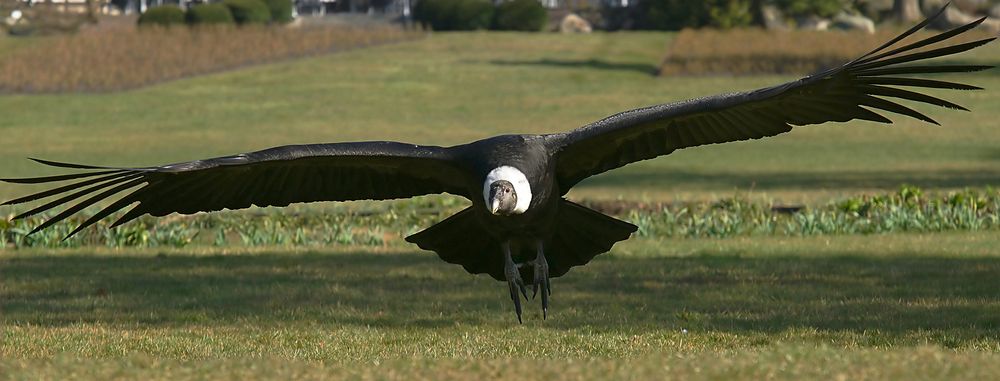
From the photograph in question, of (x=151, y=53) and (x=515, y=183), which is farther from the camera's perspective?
(x=151, y=53)

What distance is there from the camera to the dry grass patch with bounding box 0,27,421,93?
42.4 m

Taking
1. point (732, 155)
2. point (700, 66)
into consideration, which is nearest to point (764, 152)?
point (732, 155)

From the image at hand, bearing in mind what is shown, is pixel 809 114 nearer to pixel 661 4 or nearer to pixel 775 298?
pixel 775 298

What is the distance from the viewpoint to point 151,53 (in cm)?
4847

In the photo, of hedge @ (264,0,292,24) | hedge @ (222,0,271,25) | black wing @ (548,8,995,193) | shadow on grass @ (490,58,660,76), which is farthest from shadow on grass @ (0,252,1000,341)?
hedge @ (264,0,292,24)

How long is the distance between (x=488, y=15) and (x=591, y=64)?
707 inches

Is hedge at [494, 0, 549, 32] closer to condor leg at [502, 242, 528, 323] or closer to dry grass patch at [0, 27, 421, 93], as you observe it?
dry grass patch at [0, 27, 421, 93]

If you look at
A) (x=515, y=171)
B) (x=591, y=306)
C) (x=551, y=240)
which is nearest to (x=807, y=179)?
(x=591, y=306)

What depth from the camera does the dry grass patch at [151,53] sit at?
42.4 metres

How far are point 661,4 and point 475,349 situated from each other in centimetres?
5233

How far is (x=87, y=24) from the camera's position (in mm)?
59375

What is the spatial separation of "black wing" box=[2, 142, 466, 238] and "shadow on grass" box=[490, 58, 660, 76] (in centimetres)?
3332

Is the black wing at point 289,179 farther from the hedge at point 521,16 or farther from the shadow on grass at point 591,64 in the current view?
the hedge at point 521,16

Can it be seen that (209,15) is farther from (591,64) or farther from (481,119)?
(481,119)
